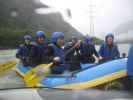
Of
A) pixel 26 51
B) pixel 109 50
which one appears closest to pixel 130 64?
pixel 109 50

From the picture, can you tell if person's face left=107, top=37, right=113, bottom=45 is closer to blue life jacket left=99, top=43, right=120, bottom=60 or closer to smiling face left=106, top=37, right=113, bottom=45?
smiling face left=106, top=37, right=113, bottom=45

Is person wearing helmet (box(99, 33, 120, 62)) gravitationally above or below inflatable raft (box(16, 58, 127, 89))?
below

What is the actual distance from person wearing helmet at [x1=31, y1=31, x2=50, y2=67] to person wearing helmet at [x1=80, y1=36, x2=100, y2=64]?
0.87 meters

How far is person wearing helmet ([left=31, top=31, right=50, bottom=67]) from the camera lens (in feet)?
22.6

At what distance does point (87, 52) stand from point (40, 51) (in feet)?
3.90

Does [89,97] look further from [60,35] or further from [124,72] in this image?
[60,35]

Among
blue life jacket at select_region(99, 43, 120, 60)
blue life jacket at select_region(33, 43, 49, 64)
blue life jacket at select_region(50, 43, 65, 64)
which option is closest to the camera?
blue life jacket at select_region(50, 43, 65, 64)

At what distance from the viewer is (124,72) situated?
480 cm

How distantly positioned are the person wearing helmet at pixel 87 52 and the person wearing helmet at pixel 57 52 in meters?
1.56

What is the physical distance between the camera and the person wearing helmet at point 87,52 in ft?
26.5

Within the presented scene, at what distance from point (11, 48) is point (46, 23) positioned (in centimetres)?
236

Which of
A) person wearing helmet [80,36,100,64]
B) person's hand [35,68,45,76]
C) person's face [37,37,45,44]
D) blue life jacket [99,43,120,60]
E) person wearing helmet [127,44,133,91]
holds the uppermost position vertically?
person wearing helmet [127,44,133,91]

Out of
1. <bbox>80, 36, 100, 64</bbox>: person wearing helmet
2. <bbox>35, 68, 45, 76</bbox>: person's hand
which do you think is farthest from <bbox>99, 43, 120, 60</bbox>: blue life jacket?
<bbox>35, 68, 45, 76</bbox>: person's hand

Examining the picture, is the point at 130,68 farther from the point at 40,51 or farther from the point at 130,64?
the point at 40,51
